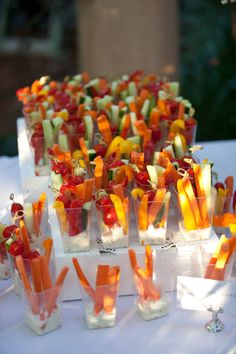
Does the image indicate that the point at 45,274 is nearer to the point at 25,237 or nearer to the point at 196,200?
the point at 25,237

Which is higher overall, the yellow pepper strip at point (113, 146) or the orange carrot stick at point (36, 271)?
the yellow pepper strip at point (113, 146)

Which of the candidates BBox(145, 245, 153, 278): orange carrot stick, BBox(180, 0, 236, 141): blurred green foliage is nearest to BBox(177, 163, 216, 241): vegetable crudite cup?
BBox(145, 245, 153, 278): orange carrot stick

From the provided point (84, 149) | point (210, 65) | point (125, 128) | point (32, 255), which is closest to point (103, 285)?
point (32, 255)

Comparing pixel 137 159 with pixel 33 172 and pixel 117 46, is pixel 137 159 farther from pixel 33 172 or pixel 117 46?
pixel 117 46

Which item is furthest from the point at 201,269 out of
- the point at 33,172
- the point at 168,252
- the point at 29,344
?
the point at 33,172

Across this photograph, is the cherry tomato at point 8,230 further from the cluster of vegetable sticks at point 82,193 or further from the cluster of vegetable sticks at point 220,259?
the cluster of vegetable sticks at point 220,259

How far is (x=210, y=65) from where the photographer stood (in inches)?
214

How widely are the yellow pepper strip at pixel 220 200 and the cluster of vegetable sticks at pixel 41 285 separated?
0.69 metres

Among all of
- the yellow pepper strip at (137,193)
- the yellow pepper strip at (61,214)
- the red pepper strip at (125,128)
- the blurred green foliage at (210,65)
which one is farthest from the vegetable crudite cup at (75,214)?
the blurred green foliage at (210,65)

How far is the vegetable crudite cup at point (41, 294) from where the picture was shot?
6.01 feet

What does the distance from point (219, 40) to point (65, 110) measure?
2817 mm

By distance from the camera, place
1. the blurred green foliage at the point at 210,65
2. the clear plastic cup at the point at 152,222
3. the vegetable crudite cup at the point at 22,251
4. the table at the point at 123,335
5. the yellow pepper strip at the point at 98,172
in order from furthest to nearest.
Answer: the blurred green foliage at the point at 210,65 → the yellow pepper strip at the point at 98,172 → the clear plastic cup at the point at 152,222 → the vegetable crudite cup at the point at 22,251 → the table at the point at 123,335

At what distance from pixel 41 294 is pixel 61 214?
0.26m

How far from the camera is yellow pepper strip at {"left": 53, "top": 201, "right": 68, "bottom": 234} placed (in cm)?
197
